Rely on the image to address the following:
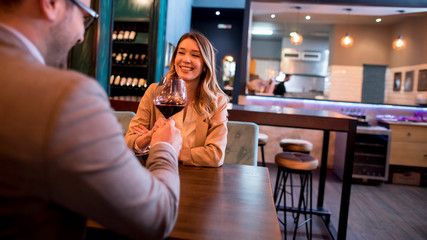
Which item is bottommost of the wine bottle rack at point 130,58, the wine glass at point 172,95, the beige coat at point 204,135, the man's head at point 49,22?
the beige coat at point 204,135

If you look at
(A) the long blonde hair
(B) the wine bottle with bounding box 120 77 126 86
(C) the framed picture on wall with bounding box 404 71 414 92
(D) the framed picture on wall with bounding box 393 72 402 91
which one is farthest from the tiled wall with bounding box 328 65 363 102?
(A) the long blonde hair

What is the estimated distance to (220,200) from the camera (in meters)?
1.06

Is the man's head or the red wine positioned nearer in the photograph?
the man's head

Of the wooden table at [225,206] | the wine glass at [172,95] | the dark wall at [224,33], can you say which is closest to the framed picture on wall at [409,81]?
the dark wall at [224,33]

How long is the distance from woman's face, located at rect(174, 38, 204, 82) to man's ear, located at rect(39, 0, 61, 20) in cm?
131

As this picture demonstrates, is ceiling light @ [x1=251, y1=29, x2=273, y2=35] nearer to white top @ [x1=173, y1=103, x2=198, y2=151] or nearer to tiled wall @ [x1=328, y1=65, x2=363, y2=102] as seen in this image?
tiled wall @ [x1=328, y1=65, x2=363, y2=102]

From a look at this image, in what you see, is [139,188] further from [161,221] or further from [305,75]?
[305,75]

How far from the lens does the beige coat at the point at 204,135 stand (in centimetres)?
158

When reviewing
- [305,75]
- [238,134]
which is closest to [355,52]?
[305,75]

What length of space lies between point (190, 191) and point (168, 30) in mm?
5910

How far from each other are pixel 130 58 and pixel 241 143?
476cm

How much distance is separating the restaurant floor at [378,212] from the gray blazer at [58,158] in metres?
2.79

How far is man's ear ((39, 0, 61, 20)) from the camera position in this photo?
59 cm

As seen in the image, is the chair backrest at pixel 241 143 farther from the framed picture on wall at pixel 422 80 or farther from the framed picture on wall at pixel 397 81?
the framed picture on wall at pixel 397 81
